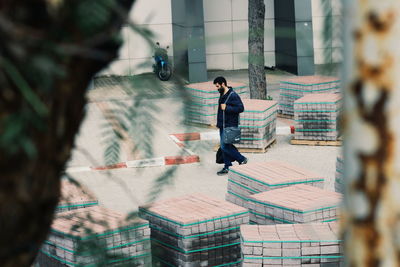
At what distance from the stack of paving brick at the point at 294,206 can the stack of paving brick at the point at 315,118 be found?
5994 mm

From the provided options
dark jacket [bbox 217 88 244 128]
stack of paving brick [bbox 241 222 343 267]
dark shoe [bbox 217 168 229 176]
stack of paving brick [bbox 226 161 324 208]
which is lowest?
stack of paving brick [bbox 241 222 343 267]

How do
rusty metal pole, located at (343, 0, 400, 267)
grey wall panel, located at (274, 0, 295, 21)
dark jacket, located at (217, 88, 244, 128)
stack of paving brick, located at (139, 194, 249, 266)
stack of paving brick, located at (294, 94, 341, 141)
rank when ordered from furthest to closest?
grey wall panel, located at (274, 0, 295, 21)
stack of paving brick, located at (294, 94, 341, 141)
dark jacket, located at (217, 88, 244, 128)
stack of paving brick, located at (139, 194, 249, 266)
rusty metal pole, located at (343, 0, 400, 267)

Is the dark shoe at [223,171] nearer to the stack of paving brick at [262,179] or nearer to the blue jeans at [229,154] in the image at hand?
the blue jeans at [229,154]

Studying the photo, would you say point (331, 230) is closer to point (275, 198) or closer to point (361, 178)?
point (275, 198)

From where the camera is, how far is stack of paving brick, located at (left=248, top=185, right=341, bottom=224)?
873 cm

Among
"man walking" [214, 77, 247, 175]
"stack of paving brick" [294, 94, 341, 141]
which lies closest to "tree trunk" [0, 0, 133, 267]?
→ "man walking" [214, 77, 247, 175]

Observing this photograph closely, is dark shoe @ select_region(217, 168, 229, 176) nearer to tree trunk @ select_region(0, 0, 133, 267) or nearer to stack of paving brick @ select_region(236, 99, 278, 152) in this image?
stack of paving brick @ select_region(236, 99, 278, 152)

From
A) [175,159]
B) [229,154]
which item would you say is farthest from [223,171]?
[175,159]

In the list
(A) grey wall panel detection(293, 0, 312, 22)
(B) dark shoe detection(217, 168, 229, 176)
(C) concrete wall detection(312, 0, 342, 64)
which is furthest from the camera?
(A) grey wall panel detection(293, 0, 312, 22)

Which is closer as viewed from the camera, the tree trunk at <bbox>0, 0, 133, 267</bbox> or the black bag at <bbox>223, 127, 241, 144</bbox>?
the tree trunk at <bbox>0, 0, 133, 267</bbox>

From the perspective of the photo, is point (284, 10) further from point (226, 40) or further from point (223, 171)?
point (226, 40)

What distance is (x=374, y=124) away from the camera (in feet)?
2.37

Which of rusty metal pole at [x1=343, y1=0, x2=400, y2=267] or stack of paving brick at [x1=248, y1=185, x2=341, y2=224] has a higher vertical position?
rusty metal pole at [x1=343, y1=0, x2=400, y2=267]

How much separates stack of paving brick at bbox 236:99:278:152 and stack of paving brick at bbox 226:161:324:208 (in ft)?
12.8
